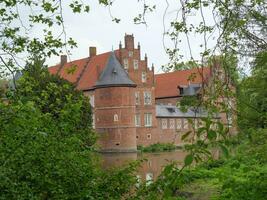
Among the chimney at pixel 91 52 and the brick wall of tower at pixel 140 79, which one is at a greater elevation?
the chimney at pixel 91 52

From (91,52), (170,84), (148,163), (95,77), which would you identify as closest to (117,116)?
(95,77)

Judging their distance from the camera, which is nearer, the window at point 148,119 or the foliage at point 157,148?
the foliage at point 157,148

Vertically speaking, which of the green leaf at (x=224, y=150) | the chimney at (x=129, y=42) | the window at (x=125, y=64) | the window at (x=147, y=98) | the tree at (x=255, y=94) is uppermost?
the chimney at (x=129, y=42)

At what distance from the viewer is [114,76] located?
4603 cm

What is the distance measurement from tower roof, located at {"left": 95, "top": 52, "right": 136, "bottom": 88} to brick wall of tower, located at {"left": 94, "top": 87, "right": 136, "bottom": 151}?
48 cm

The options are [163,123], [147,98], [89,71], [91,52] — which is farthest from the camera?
[91,52]

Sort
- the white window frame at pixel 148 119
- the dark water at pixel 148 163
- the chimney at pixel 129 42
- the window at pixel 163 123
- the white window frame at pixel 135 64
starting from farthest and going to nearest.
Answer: the window at pixel 163 123
the white window frame at pixel 148 119
the white window frame at pixel 135 64
the chimney at pixel 129 42
the dark water at pixel 148 163

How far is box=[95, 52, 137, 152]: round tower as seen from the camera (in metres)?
45.8

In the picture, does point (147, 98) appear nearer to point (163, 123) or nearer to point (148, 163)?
point (163, 123)

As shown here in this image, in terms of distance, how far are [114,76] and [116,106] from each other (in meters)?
2.96

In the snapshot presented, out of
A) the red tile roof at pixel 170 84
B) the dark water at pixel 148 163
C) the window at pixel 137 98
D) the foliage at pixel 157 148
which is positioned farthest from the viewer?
the red tile roof at pixel 170 84

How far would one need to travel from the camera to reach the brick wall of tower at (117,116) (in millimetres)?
45781

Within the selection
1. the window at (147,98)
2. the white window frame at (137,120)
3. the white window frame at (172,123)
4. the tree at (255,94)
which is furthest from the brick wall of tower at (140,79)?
the tree at (255,94)

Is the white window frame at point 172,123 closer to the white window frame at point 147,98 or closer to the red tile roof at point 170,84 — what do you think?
the white window frame at point 147,98
